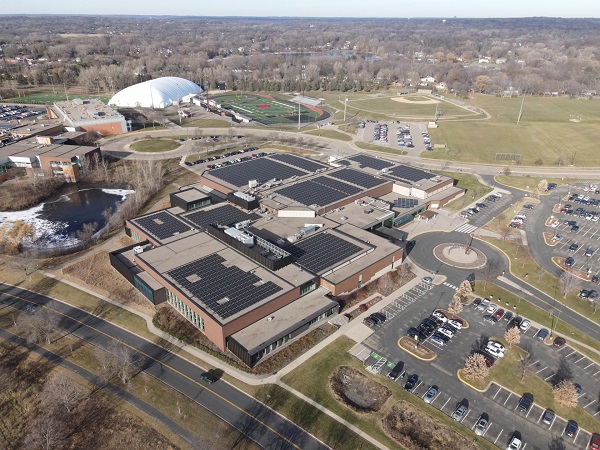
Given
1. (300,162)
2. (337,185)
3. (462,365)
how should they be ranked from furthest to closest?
(300,162), (337,185), (462,365)

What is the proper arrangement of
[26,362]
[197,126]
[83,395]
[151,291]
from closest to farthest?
1. [83,395]
2. [26,362]
3. [151,291]
4. [197,126]

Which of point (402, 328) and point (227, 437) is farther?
point (402, 328)

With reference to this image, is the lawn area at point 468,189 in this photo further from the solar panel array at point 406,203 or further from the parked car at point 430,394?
the parked car at point 430,394

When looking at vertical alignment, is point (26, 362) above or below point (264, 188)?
below

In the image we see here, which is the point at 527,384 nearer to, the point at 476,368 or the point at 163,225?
the point at 476,368

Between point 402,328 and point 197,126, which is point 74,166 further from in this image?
point 402,328

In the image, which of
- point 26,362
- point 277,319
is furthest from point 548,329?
point 26,362

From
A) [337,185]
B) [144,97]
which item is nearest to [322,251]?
[337,185]
